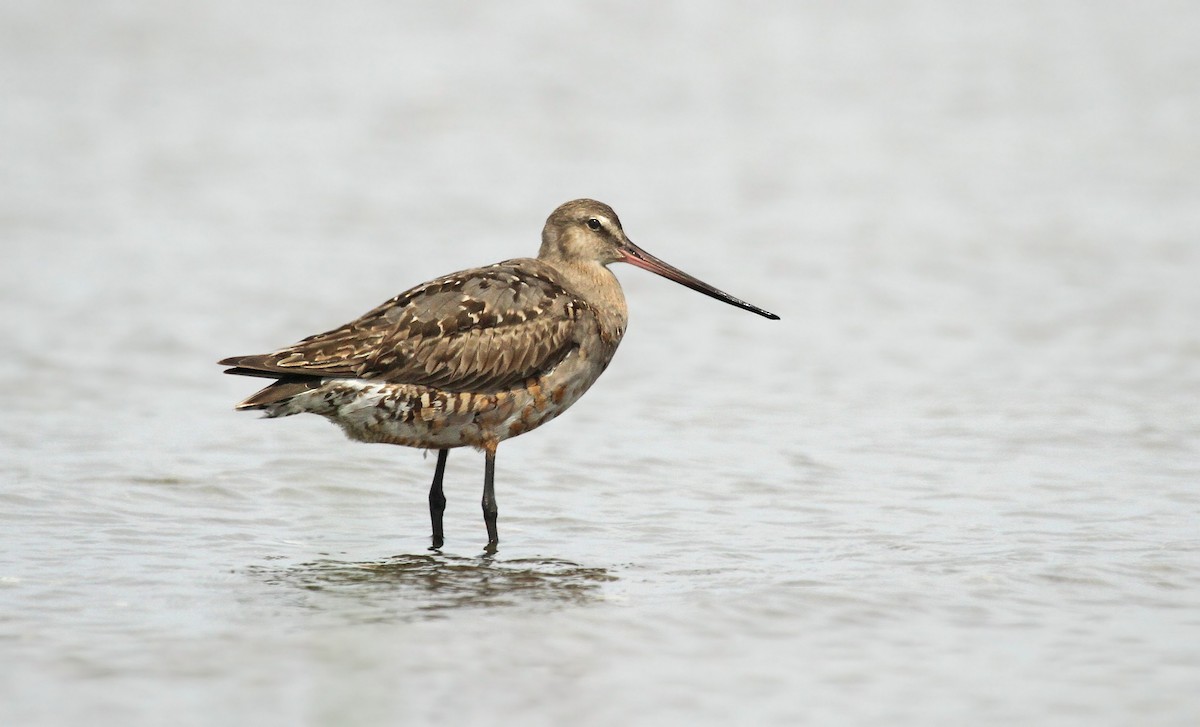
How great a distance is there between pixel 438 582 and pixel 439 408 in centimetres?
80

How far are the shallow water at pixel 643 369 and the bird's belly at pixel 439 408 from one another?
43 centimetres

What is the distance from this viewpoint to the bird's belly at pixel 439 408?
652 centimetres

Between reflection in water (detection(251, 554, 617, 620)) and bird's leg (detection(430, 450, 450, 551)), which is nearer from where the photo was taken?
reflection in water (detection(251, 554, 617, 620))

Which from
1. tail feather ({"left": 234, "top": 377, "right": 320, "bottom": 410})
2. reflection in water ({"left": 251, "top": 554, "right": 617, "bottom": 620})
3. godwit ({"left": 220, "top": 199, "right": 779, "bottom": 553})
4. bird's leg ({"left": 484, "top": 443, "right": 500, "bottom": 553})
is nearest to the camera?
reflection in water ({"left": 251, "top": 554, "right": 617, "bottom": 620})

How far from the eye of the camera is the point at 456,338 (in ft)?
22.1

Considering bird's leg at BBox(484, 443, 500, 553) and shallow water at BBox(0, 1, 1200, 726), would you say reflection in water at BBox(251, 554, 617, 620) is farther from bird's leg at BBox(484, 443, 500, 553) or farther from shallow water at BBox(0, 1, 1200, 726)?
bird's leg at BBox(484, 443, 500, 553)

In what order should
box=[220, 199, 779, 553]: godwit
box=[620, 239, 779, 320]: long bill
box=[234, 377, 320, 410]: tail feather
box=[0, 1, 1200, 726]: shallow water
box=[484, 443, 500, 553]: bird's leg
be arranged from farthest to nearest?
box=[620, 239, 779, 320]: long bill → box=[484, 443, 500, 553]: bird's leg → box=[220, 199, 779, 553]: godwit → box=[234, 377, 320, 410]: tail feather → box=[0, 1, 1200, 726]: shallow water

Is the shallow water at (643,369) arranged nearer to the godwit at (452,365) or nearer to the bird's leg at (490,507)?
the bird's leg at (490,507)

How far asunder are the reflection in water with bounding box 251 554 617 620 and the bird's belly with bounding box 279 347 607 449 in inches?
18.8

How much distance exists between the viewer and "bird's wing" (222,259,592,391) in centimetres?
655

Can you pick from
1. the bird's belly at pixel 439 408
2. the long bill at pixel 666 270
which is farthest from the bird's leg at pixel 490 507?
the long bill at pixel 666 270

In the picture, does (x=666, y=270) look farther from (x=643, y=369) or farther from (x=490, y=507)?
(x=643, y=369)

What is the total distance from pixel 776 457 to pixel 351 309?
3.72 meters

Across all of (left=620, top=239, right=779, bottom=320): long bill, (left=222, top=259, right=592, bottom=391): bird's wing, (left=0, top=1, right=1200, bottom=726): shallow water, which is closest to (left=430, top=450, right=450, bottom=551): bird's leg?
(left=0, top=1, right=1200, bottom=726): shallow water
